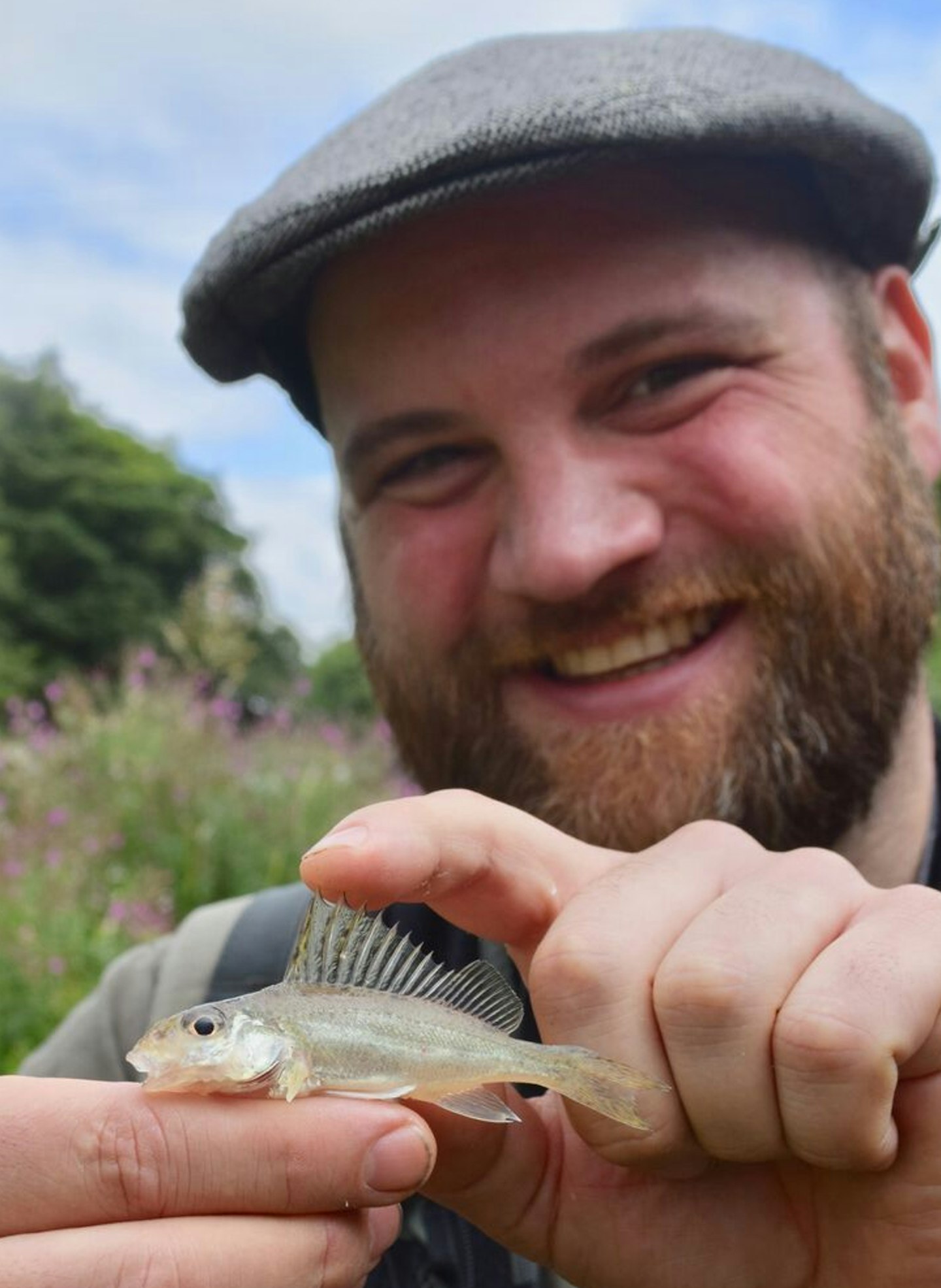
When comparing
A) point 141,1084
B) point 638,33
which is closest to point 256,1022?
point 141,1084

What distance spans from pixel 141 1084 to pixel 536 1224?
2.05 ft

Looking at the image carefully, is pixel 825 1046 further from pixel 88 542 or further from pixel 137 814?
pixel 88 542

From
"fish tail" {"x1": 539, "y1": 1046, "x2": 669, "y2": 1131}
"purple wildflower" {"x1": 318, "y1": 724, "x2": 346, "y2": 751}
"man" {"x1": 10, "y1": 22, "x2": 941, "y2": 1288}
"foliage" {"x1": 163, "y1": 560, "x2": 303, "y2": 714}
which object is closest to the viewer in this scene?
"fish tail" {"x1": 539, "y1": 1046, "x2": 669, "y2": 1131}

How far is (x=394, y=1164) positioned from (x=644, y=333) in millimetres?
1831

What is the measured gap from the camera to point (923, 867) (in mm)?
2795

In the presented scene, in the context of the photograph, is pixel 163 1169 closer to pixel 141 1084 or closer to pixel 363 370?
pixel 141 1084

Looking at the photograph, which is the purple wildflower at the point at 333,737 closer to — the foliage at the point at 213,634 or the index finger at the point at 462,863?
the foliage at the point at 213,634

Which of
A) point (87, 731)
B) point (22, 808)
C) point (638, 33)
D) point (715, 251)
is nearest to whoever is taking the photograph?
point (715, 251)

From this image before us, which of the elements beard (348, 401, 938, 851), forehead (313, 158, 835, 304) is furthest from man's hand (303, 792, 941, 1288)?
forehead (313, 158, 835, 304)

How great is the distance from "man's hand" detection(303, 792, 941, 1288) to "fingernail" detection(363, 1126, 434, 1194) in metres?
0.22

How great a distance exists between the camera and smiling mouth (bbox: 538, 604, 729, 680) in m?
2.57

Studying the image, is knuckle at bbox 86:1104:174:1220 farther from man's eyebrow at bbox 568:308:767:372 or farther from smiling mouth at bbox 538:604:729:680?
man's eyebrow at bbox 568:308:767:372

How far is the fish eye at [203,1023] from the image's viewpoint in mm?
1389

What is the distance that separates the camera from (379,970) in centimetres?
167
